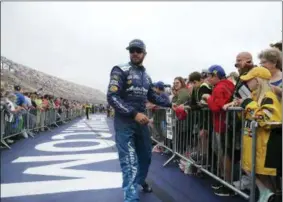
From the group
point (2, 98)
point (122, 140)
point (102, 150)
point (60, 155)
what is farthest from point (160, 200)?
point (102, 150)

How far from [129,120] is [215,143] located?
1.50 meters

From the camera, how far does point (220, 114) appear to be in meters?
3.96

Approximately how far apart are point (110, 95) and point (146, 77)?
1.79ft

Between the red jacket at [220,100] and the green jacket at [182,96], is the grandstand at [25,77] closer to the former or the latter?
the red jacket at [220,100]

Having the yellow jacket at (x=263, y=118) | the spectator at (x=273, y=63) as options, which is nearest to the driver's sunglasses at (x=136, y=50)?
the yellow jacket at (x=263, y=118)

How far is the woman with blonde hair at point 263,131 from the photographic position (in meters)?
2.95

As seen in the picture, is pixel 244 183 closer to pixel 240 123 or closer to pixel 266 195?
pixel 266 195

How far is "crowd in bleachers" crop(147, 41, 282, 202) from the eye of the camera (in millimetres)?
2986

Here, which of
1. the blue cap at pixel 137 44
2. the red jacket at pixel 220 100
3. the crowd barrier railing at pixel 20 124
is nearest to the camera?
the crowd barrier railing at pixel 20 124

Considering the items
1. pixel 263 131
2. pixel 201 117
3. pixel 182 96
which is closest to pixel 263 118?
pixel 263 131

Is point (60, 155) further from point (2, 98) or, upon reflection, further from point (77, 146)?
point (2, 98)

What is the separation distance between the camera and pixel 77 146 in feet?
25.3

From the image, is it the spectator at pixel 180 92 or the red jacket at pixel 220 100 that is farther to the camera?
the spectator at pixel 180 92

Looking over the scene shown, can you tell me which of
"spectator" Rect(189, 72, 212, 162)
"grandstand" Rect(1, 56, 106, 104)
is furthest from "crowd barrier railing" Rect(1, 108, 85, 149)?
"spectator" Rect(189, 72, 212, 162)
